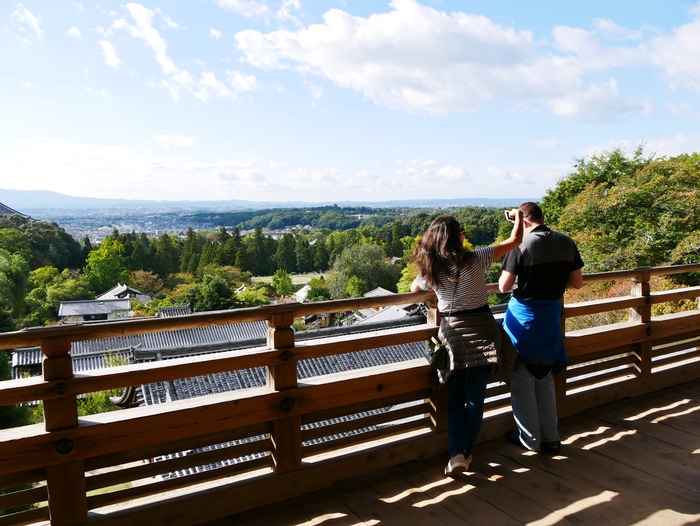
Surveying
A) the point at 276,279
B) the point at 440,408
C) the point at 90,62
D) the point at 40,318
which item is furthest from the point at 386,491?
the point at 90,62

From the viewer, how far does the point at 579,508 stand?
234 centimetres

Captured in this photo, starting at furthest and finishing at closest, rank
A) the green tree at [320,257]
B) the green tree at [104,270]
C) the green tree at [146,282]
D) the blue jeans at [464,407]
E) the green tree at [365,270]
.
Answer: the green tree at [320,257]
the green tree at [365,270]
the green tree at [146,282]
the green tree at [104,270]
the blue jeans at [464,407]

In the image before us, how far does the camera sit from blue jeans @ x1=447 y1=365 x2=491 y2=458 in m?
2.58

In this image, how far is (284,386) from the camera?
2398 millimetres

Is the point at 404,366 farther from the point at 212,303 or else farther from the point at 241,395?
the point at 212,303

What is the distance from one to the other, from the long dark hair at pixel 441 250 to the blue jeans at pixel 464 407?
50 cm

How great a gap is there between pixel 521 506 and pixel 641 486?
67 cm

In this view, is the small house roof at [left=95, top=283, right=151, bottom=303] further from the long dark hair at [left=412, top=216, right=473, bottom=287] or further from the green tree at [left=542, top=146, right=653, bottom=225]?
the long dark hair at [left=412, top=216, right=473, bottom=287]

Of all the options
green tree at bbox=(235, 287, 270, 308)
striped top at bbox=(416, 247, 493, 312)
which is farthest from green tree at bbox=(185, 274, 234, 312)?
striped top at bbox=(416, 247, 493, 312)

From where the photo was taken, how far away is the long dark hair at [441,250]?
2453 millimetres

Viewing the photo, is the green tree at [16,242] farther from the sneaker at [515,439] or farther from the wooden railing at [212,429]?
the sneaker at [515,439]

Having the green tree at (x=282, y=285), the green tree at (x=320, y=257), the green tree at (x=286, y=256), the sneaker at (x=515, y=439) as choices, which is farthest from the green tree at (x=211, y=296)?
the sneaker at (x=515, y=439)

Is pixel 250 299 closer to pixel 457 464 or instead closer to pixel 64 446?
pixel 457 464

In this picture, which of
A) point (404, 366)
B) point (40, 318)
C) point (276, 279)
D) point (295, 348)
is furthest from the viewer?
point (276, 279)
